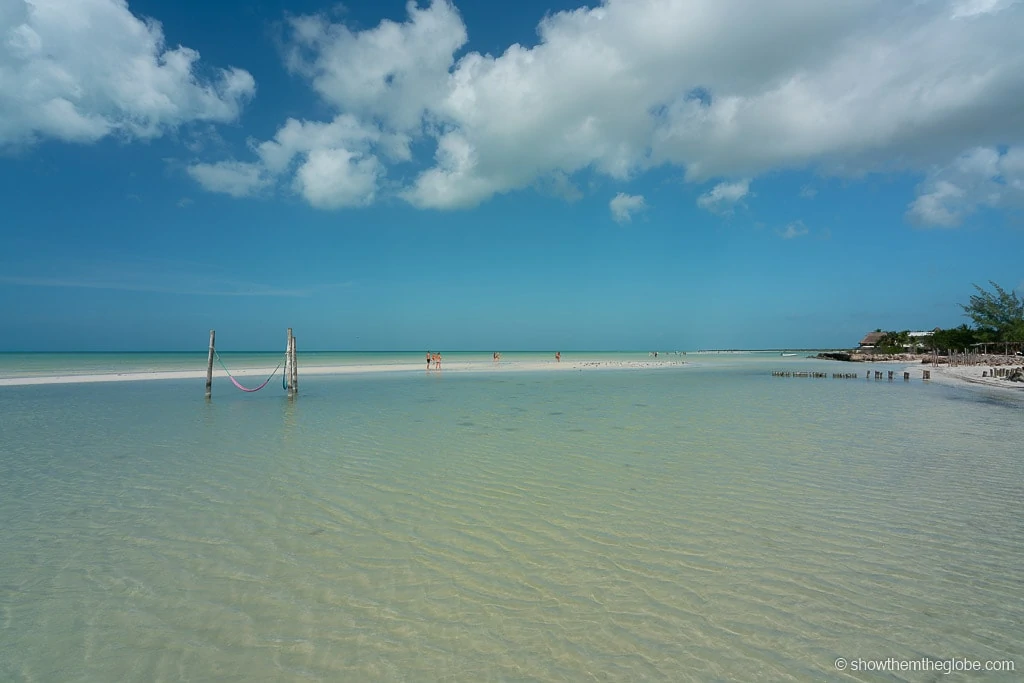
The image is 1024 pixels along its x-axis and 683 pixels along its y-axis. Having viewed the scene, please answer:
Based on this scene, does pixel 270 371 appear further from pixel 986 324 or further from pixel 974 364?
pixel 986 324

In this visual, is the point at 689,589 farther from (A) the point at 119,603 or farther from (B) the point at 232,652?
(A) the point at 119,603

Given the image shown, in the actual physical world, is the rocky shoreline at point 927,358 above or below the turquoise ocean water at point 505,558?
above

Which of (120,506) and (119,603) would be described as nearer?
(119,603)

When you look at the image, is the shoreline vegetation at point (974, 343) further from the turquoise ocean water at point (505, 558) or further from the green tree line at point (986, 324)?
the turquoise ocean water at point (505, 558)

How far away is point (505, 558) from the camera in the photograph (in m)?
5.51

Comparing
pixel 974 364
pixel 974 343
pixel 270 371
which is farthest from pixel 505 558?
pixel 974 343

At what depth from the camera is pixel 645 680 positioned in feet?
11.5

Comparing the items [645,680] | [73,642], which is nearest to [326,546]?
[73,642]

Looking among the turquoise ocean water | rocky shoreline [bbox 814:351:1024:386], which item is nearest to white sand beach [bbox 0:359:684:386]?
the turquoise ocean water

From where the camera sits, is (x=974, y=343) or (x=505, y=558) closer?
(x=505, y=558)

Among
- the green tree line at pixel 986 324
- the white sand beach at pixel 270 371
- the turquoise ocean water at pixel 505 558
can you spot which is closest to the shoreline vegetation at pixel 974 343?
the green tree line at pixel 986 324

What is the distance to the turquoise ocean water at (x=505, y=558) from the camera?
A: 380cm

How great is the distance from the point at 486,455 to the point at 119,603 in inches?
269

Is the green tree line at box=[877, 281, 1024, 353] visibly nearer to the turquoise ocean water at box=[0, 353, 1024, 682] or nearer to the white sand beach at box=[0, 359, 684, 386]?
the white sand beach at box=[0, 359, 684, 386]
